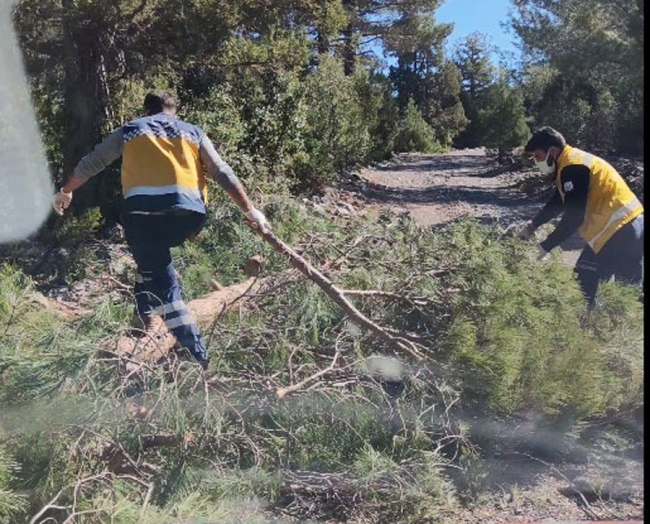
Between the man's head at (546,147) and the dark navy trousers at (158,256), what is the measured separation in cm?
233

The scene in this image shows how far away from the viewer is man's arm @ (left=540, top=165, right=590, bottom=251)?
18.5ft

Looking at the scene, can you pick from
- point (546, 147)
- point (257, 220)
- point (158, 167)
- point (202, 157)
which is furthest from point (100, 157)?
point (546, 147)

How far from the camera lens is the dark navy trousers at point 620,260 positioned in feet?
18.2

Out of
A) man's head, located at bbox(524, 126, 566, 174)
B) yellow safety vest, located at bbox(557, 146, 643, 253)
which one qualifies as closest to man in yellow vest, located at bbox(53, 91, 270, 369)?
man's head, located at bbox(524, 126, 566, 174)

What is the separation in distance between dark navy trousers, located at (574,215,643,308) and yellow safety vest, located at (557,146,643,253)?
41 mm

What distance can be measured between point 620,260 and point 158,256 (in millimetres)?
2925

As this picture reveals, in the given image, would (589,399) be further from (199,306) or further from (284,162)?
(284,162)

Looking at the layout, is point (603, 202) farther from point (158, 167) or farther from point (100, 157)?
point (100, 157)

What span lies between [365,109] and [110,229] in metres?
13.0

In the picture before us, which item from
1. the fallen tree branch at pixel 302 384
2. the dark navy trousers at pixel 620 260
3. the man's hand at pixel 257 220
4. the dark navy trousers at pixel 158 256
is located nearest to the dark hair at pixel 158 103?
the dark navy trousers at pixel 158 256

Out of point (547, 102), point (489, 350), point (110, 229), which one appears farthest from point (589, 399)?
point (547, 102)

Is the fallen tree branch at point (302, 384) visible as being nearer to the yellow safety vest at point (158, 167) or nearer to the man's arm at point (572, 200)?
the yellow safety vest at point (158, 167)

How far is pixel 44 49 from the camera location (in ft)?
33.7

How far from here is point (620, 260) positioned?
5602 millimetres
